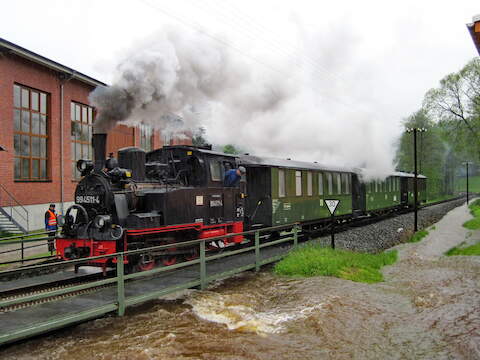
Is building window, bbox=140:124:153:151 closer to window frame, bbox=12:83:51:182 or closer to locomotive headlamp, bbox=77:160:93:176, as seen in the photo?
window frame, bbox=12:83:51:182

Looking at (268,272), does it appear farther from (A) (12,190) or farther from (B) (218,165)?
(A) (12,190)

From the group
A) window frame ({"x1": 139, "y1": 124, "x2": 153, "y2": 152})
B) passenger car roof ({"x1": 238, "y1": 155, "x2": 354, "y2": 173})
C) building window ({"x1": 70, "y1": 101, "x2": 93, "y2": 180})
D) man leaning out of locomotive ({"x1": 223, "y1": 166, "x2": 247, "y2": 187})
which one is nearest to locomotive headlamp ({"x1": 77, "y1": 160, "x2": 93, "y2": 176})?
man leaning out of locomotive ({"x1": 223, "y1": 166, "x2": 247, "y2": 187})

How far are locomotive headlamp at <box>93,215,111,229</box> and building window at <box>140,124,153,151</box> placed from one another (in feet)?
69.1

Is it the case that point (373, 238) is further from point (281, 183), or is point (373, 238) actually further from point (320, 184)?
point (281, 183)

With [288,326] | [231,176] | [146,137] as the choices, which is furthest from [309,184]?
[146,137]

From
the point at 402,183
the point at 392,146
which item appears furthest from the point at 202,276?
the point at 402,183

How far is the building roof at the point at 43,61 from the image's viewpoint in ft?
61.3

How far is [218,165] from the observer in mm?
10758

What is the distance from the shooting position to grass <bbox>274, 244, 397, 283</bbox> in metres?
8.96

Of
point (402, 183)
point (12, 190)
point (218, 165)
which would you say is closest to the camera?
point (218, 165)

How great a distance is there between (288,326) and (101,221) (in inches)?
163

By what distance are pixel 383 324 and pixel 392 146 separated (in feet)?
64.4

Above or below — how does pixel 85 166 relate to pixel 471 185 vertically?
above

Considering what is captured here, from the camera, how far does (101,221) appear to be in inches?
316
